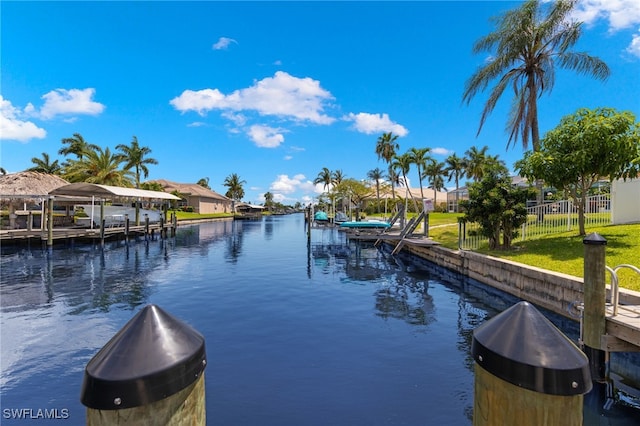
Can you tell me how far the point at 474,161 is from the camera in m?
70.8

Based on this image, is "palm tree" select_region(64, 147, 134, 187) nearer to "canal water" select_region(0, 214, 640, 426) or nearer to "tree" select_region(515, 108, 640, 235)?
"canal water" select_region(0, 214, 640, 426)

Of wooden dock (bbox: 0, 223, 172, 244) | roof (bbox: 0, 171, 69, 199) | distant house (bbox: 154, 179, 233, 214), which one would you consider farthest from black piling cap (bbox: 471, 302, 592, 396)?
distant house (bbox: 154, 179, 233, 214)

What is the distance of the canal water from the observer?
5.64 metres

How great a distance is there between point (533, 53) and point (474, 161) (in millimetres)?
53075

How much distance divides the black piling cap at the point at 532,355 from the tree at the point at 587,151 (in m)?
14.0

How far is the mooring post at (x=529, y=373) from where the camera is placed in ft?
5.83

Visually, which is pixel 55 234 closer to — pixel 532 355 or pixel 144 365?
pixel 144 365

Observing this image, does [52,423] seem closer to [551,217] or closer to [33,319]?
[33,319]

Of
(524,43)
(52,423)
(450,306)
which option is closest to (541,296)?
(450,306)

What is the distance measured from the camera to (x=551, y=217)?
1714 cm

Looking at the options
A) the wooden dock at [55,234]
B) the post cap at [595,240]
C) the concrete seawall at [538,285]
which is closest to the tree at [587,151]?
the concrete seawall at [538,285]

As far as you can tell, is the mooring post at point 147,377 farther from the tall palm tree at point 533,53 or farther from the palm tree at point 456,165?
the palm tree at point 456,165

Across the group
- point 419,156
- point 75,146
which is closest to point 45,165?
point 75,146

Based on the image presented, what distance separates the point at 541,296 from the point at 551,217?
27.5 ft
